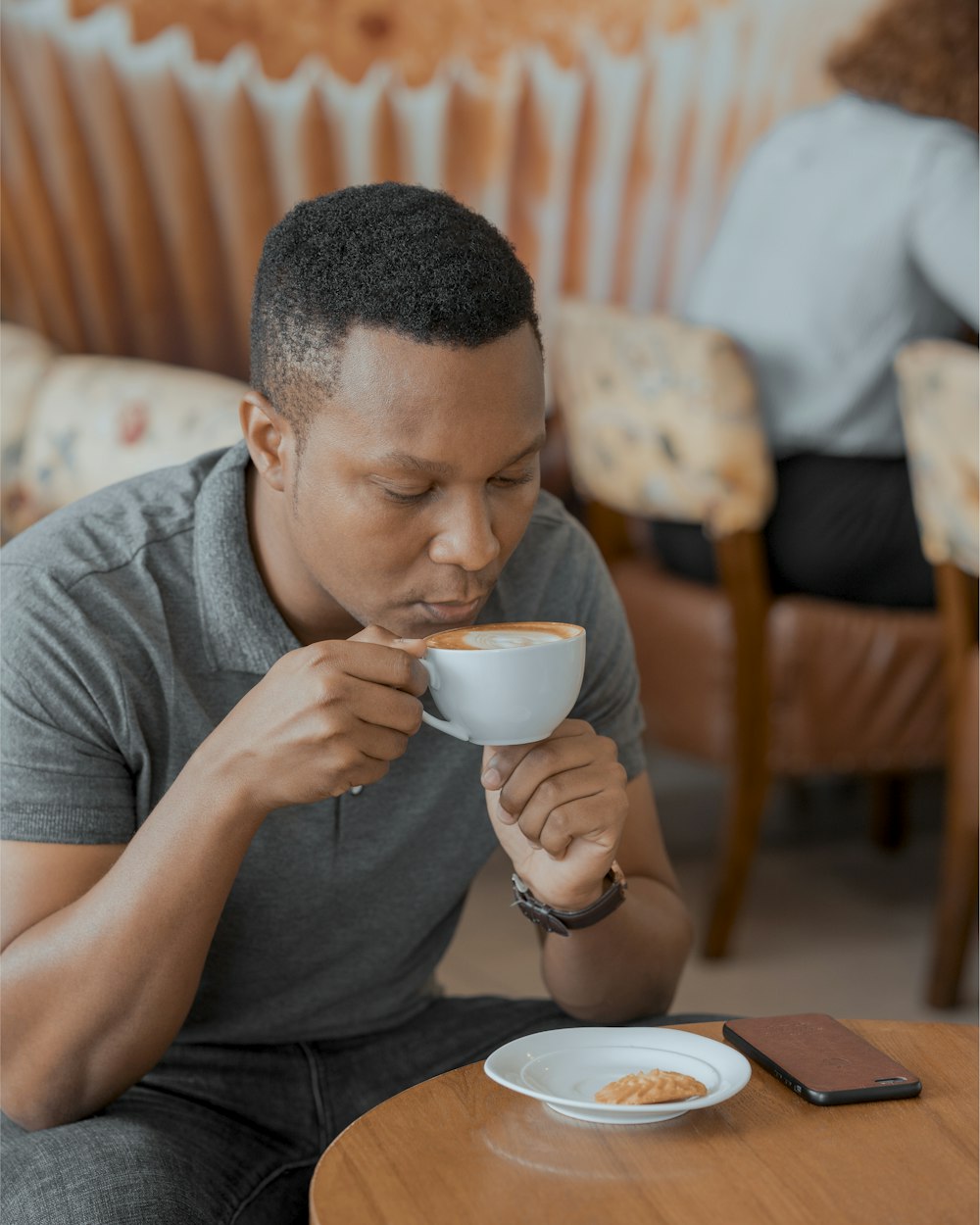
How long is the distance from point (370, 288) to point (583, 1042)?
550mm

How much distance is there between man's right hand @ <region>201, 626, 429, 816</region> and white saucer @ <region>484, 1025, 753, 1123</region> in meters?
0.22

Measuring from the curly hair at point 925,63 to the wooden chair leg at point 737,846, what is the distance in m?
1.20

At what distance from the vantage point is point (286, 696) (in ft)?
3.06

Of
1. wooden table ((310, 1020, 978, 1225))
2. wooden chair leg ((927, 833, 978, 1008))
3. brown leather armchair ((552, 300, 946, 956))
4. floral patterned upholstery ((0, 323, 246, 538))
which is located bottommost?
wooden chair leg ((927, 833, 978, 1008))

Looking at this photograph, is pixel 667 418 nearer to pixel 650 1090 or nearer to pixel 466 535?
pixel 466 535

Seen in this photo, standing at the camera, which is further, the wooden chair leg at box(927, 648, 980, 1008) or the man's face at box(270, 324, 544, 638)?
the wooden chair leg at box(927, 648, 980, 1008)

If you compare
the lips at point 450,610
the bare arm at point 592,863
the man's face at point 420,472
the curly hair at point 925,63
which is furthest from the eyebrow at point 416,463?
the curly hair at point 925,63

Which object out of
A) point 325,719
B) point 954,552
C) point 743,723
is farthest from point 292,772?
point 743,723

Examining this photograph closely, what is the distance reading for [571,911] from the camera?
3.57ft

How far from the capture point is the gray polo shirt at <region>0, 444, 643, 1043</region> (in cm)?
105

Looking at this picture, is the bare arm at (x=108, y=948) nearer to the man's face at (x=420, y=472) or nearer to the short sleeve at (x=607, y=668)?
the man's face at (x=420, y=472)

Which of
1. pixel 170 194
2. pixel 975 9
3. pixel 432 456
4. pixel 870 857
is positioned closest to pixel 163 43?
pixel 170 194

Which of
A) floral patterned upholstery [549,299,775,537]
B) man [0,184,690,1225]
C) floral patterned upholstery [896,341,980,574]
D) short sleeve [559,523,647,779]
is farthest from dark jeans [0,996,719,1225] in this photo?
floral patterned upholstery [549,299,775,537]

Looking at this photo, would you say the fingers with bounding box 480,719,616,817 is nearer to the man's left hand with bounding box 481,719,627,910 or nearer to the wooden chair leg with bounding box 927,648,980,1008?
the man's left hand with bounding box 481,719,627,910
